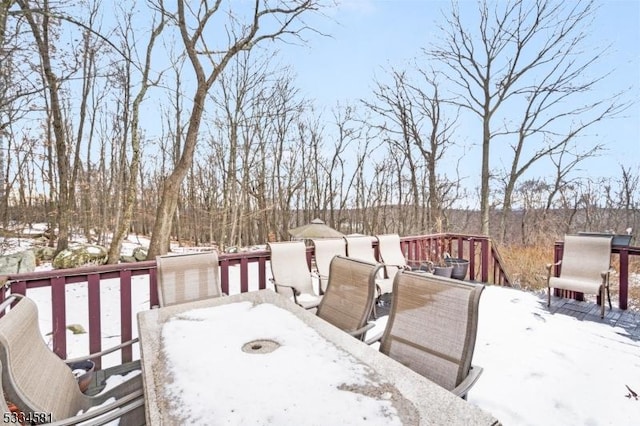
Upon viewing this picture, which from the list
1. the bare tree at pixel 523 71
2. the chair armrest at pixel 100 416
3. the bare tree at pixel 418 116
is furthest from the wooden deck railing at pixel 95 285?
the bare tree at pixel 418 116

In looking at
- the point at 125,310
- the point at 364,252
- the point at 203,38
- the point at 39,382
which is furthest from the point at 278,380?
the point at 203,38

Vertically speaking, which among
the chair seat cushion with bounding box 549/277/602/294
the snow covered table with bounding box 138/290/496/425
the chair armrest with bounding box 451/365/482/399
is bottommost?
the chair seat cushion with bounding box 549/277/602/294

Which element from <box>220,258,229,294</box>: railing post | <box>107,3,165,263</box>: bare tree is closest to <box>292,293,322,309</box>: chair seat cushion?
<box>220,258,229,294</box>: railing post

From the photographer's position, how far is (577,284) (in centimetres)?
440

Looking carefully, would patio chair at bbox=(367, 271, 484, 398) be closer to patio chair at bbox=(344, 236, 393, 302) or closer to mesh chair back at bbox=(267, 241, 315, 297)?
mesh chair back at bbox=(267, 241, 315, 297)

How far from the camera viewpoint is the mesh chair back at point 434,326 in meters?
1.66

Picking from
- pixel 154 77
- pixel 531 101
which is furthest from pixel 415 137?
pixel 154 77

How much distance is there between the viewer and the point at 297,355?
1552 millimetres

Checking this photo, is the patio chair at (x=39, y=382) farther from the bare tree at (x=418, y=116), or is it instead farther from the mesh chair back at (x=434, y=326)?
the bare tree at (x=418, y=116)

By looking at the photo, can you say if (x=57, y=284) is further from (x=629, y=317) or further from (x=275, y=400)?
(x=629, y=317)

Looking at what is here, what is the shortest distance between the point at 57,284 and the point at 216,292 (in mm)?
1244

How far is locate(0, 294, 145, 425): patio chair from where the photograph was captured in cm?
120

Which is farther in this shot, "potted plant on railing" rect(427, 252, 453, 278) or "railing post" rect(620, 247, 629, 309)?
"potted plant on railing" rect(427, 252, 453, 278)

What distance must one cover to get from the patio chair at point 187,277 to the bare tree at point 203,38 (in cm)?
498
